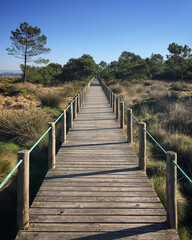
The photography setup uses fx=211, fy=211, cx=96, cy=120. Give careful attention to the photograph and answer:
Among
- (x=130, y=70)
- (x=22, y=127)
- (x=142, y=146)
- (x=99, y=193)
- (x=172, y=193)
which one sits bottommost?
(x=99, y=193)

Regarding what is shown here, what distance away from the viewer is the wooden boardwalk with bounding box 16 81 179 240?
9.33 ft

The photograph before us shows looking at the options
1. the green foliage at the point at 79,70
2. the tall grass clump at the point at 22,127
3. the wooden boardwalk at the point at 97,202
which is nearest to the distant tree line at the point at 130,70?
the green foliage at the point at 79,70

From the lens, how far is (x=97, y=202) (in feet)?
11.5

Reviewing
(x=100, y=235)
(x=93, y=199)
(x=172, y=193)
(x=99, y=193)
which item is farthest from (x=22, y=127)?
(x=172, y=193)

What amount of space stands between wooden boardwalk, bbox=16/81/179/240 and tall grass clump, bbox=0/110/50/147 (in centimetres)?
265

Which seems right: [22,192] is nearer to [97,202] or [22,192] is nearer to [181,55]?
[97,202]

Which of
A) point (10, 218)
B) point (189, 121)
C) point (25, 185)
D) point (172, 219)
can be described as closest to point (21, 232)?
point (25, 185)

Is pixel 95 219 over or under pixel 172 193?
under

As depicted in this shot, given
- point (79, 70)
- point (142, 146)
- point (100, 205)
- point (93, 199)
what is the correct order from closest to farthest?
1. point (100, 205)
2. point (93, 199)
3. point (142, 146)
4. point (79, 70)

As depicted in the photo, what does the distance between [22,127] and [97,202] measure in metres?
5.69

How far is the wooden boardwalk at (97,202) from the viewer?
9.33 feet

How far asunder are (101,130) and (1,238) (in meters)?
5.02

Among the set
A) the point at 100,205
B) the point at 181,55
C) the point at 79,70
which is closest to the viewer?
the point at 100,205

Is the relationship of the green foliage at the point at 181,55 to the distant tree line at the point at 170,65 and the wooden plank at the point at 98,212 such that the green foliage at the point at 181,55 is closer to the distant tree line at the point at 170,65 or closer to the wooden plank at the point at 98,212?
the distant tree line at the point at 170,65
